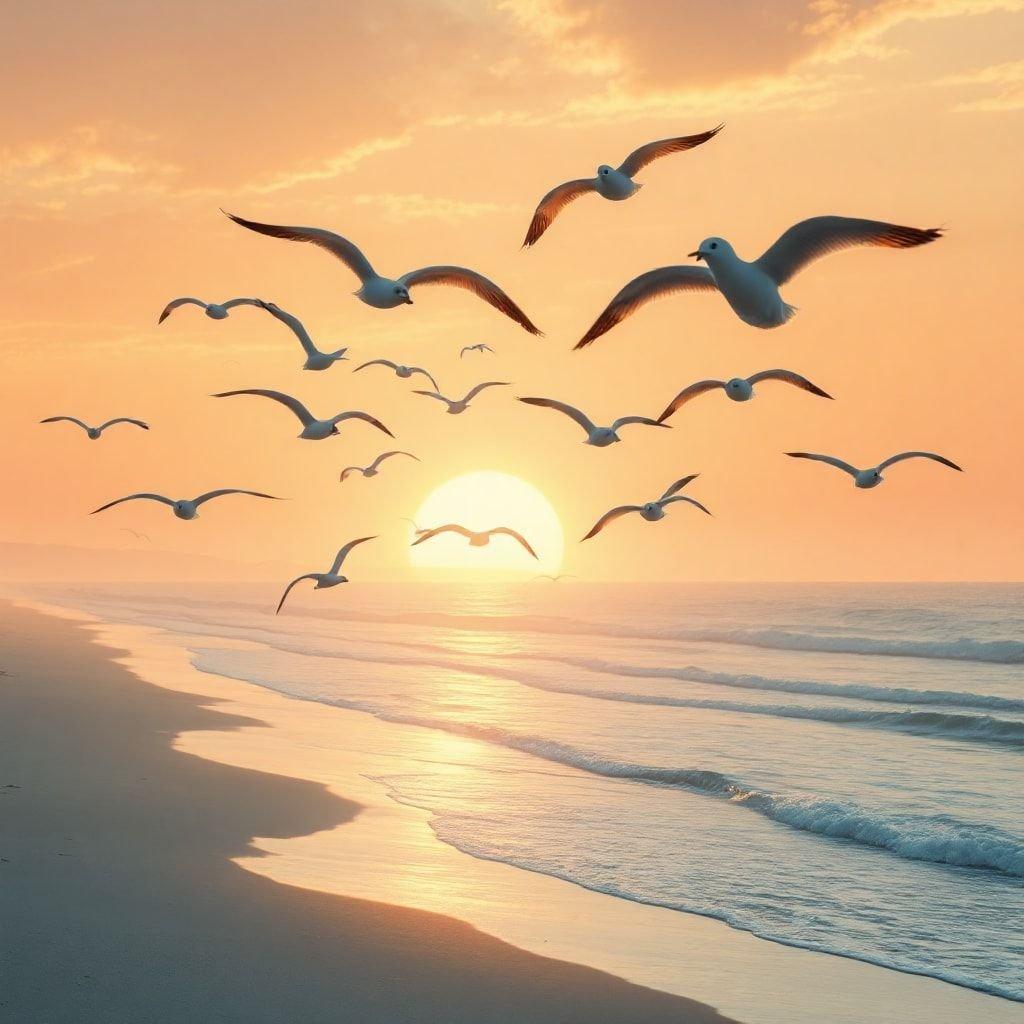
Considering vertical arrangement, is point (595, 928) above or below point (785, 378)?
below

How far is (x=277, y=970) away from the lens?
28.8 feet

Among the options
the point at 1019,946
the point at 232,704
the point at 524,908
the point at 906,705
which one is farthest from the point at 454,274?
the point at 906,705

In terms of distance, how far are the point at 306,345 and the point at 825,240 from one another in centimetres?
718

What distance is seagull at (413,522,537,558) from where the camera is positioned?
20.1 m

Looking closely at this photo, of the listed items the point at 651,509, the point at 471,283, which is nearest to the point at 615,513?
the point at 651,509

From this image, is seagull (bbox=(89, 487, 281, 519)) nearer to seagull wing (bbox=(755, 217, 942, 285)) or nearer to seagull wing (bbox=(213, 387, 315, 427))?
seagull wing (bbox=(213, 387, 315, 427))

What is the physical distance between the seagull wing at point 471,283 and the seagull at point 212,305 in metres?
3.28

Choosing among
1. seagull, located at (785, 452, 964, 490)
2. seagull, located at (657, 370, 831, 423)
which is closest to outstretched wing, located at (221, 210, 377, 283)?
seagull, located at (657, 370, 831, 423)

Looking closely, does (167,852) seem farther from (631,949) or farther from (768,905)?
(768,905)

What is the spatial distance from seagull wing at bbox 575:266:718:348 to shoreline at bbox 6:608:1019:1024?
16.0 feet

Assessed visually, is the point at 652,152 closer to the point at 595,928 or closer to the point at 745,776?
the point at 595,928

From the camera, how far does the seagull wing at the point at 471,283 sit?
38.4ft

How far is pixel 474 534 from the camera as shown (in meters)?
22.5

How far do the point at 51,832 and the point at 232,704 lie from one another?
Answer: 13.9 m
